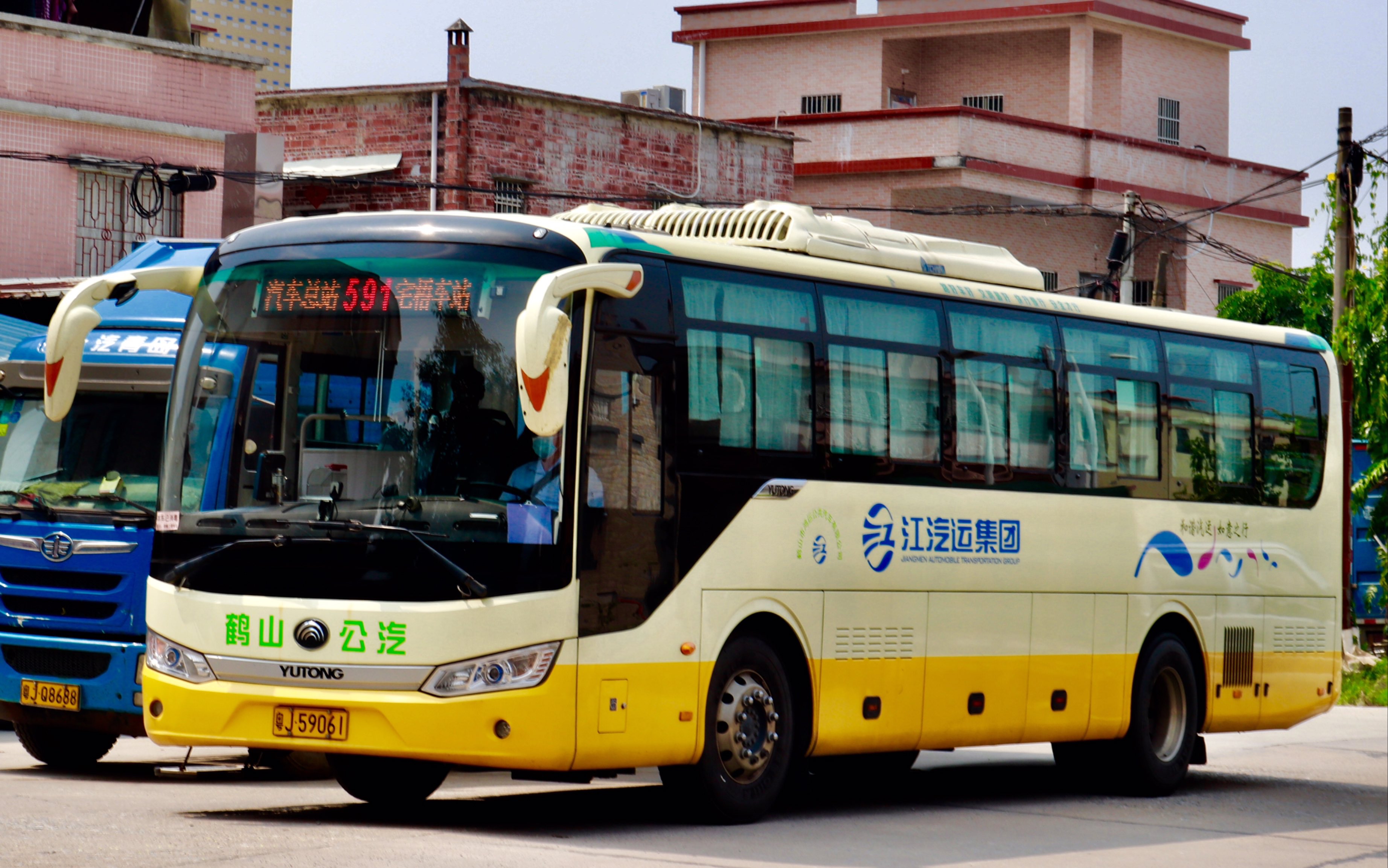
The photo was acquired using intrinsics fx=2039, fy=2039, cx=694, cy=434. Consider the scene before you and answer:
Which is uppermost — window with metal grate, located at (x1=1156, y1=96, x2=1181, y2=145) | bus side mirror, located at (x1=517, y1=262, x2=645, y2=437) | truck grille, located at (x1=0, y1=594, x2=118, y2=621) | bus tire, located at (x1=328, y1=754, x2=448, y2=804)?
window with metal grate, located at (x1=1156, y1=96, x2=1181, y2=145)

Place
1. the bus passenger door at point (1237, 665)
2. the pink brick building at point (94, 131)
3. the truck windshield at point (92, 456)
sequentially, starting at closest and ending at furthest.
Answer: the truck windshield at point (92, 456) → the bus passenger door at point (1237, 665) → the pink brick building at point (94, 131)

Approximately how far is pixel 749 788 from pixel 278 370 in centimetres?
338

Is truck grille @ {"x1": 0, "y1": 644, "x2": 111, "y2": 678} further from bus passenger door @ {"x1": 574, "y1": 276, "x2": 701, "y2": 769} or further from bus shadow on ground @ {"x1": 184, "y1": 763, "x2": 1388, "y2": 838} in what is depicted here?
bus passenger door @ {"x1": 574, "y1": 276, "x2": 701, "y2": 769}

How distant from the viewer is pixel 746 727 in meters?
11.1

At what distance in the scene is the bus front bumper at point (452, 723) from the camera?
981 centimetres

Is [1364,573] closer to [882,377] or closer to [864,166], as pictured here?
[864,166]

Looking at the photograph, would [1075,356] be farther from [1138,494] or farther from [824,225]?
[824,225]

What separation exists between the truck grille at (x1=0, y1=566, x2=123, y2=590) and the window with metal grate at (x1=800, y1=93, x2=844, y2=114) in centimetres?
3336

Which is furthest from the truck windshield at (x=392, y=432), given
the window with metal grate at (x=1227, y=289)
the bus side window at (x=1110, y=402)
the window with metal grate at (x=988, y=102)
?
the window with metal grate at (x=988, y=102)

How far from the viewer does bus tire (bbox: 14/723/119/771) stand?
13703mm

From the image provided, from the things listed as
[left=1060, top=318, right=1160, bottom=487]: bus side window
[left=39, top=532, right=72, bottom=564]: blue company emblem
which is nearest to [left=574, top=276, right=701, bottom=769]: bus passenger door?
[left=1060, top=318, right=1160, bottom=487]: bus side window

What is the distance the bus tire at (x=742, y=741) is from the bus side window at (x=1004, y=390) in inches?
88.8

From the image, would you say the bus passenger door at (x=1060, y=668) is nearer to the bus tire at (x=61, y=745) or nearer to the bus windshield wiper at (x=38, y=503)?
the bus tire at (x=61, y=745)

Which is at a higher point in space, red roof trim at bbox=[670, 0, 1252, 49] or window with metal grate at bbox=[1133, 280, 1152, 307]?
red roof trim at bbox=[670, 0, 1252, 49]
